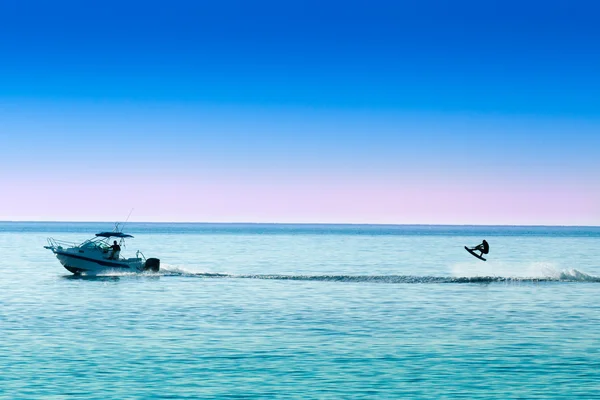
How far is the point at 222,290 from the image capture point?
6806 cm

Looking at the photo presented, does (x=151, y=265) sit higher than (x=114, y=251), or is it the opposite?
(x=114, y=251)

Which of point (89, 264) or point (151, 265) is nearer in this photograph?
point (89, 264)

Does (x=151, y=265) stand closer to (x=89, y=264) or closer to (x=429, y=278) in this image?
(x=89, y=264)

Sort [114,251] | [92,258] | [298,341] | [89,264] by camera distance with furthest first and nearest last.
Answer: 1. [114,251]
2. [89,264]
3. [92,258]
4. [298,341]

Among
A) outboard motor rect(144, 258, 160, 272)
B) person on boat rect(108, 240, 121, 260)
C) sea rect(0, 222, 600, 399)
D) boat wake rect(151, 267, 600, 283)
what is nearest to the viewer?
sea rect(0, 222, 600, 399)

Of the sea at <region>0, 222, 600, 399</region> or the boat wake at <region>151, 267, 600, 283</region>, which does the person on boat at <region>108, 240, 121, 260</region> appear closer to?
the boat wake at <region>151, 267, 600, 283</region>

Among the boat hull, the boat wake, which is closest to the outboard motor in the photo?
the boat wake

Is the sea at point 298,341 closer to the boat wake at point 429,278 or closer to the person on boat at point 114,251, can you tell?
the boat wake at point 429,278

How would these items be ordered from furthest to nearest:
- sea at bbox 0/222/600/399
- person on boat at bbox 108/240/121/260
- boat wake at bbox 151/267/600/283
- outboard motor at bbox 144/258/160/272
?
outboard motor at bbox 144/258/160/272, person on boat at bbox 108/240/121/260, boat wake at bbox 151/267/600/283, sea at bbox 0/222/600/399

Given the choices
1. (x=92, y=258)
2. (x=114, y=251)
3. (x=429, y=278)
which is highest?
(x=114, y=251)

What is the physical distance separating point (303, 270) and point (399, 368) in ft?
213

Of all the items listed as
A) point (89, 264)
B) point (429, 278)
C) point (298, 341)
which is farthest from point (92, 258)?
point (298, 341)

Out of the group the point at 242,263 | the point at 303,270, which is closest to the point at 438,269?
the point at 303,270

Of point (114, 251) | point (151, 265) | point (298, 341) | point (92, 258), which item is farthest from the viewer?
point (151, 265)
